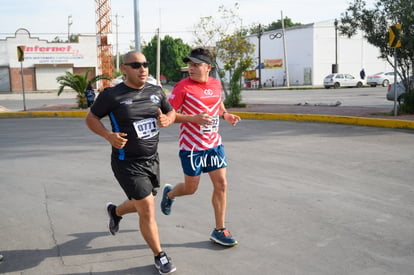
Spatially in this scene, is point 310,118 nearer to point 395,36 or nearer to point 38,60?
point 395,36

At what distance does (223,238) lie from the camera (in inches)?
164

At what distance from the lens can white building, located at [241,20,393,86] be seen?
52.3 meters

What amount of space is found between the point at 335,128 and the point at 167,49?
220 ft

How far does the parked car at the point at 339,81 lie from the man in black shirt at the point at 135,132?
3823 cm

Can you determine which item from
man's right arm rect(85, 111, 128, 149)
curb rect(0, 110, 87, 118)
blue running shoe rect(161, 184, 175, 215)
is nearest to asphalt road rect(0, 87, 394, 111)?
curb rect(0, 110, 87, 118)

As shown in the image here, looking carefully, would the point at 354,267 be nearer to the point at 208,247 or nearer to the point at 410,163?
the point at 208,247

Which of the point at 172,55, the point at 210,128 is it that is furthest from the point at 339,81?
the point at 172,55

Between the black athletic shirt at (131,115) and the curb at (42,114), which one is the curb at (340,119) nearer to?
the curb at (42,114)

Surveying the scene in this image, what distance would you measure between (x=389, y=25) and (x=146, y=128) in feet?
42.8

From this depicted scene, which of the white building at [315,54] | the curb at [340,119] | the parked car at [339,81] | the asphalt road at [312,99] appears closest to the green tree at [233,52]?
the asphalt road at [312,99]

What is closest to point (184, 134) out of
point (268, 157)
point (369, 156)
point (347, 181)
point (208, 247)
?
point (208, 247)

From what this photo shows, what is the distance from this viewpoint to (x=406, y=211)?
199 inches

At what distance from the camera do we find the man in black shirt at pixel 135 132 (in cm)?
363

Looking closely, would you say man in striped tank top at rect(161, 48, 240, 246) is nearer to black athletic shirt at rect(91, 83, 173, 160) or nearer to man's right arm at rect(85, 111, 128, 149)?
black athletic shirt at rect(91, 83, 173, 160)
